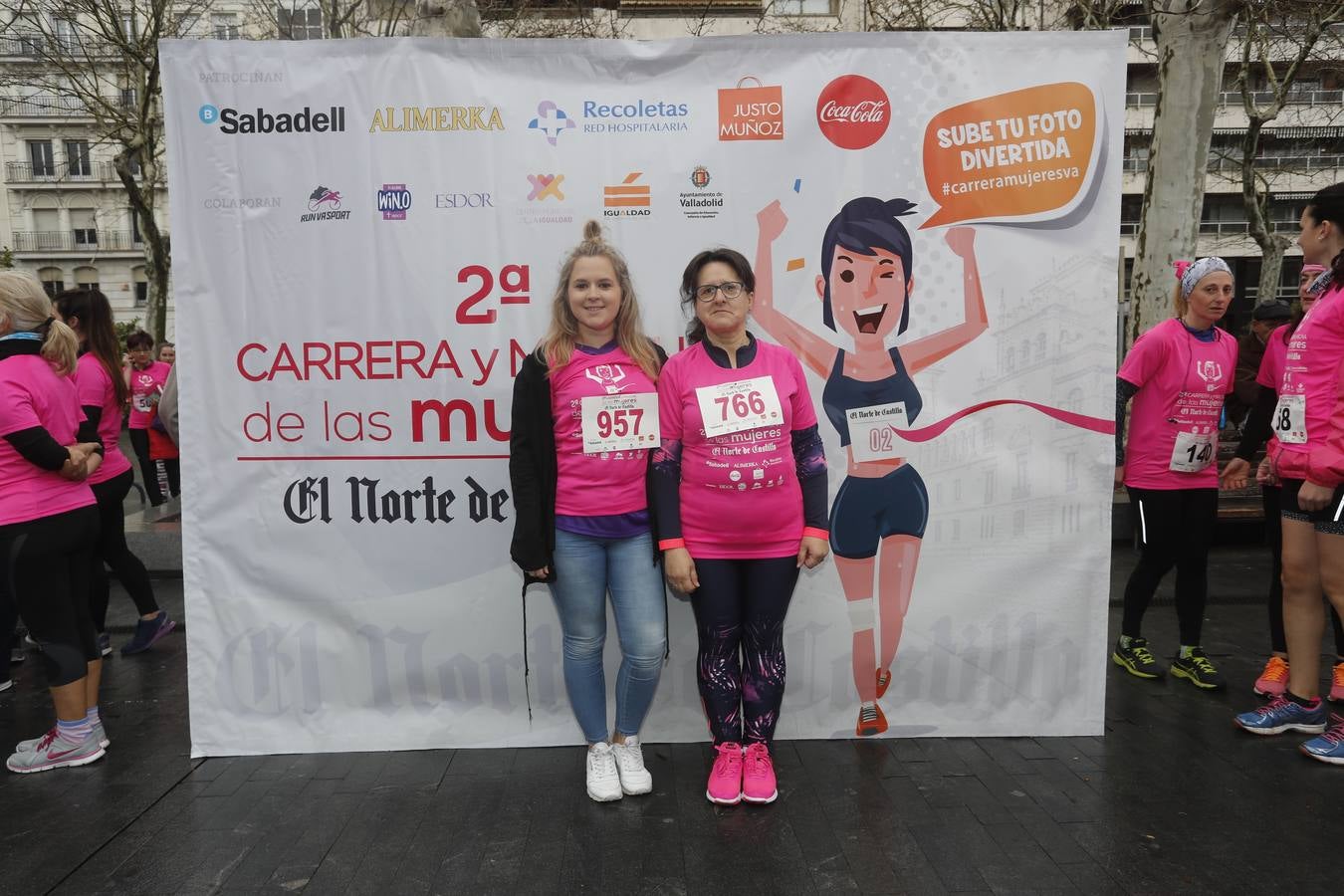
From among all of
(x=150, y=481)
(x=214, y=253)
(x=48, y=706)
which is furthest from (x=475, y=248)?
(x=150, y=481)

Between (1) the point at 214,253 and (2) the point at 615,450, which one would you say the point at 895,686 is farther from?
(1) the point at 214,253

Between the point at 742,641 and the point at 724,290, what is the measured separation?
1.25 meters

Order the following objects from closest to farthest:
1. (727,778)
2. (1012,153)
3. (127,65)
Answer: (727,778), (1012,153), (127,65)

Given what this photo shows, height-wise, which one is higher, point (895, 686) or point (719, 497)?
point (719, 497)

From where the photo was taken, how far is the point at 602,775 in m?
3.15

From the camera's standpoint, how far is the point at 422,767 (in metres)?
3.43

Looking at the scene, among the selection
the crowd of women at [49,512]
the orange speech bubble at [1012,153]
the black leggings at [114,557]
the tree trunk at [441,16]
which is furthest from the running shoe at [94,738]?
the tree trunk at [441,16]

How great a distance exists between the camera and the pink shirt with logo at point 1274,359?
158 inches

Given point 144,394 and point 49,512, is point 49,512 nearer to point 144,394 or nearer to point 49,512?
point 49,512

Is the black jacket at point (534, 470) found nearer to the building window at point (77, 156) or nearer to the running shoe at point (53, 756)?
the running shoe at point (53, 756)

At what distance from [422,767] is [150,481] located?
252 inches

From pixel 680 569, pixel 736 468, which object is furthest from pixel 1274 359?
pixel 680 569

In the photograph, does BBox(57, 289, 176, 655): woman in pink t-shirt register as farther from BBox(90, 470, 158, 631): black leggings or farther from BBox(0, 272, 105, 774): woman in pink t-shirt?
BBox(0, 272, 105, 774): woman in pink t-shirt

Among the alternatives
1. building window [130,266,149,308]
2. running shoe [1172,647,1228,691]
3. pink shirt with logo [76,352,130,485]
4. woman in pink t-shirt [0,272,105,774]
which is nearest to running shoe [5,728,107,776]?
woman in pink t-shirt [0,272,105,774]
